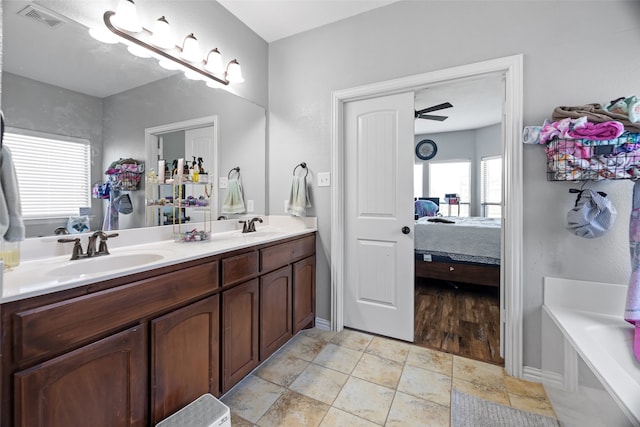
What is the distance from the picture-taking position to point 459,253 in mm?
3109

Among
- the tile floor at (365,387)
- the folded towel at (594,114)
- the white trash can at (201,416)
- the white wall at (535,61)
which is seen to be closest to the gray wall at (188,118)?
the white wall at (535,61)

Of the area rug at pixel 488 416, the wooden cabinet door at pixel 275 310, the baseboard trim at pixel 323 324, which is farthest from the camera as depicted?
the baseboard trim at pixel 323 324

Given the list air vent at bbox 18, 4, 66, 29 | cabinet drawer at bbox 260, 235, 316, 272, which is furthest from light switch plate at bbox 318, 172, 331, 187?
air vent at bbox 18, 4, 66, 29

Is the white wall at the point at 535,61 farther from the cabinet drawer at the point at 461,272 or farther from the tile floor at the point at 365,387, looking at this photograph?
the cabinet drawer at the point at 461,272

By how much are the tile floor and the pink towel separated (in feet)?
4.64

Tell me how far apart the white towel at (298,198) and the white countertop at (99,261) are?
0.34 meters

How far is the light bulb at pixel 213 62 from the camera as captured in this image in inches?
77.5

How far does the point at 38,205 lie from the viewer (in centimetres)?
127

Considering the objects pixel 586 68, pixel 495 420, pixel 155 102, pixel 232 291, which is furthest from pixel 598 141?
pixel 155 102

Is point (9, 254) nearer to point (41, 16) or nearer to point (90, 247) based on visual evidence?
point (90, 247)

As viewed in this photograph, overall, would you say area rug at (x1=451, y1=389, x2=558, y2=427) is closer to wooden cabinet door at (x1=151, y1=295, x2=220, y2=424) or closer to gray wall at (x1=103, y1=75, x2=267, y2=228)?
wooden cabinet door at (x1=151, y1=295, x2=220, y2=424)

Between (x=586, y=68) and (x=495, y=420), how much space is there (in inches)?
76.6

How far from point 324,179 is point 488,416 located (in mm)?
1799

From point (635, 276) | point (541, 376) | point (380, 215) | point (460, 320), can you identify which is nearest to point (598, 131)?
point (635, 276)
